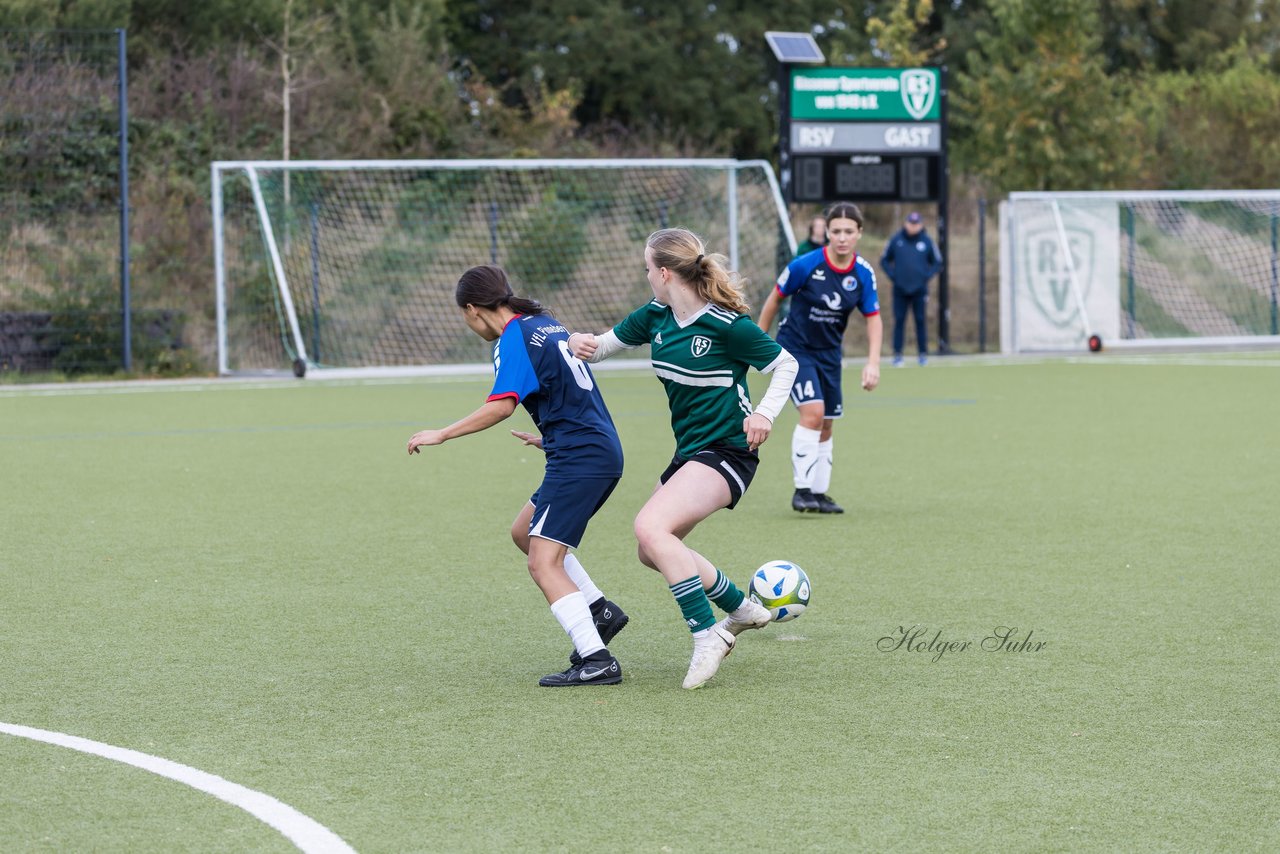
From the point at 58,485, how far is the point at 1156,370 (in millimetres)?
14860

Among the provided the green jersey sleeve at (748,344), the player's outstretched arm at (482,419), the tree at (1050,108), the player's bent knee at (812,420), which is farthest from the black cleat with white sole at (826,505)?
the tree at (1050,108)

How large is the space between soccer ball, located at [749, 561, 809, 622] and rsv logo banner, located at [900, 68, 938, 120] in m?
18.9

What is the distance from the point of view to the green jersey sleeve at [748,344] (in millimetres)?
5859

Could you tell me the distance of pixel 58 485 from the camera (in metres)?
11.5

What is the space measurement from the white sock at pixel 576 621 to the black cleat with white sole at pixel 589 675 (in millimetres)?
45

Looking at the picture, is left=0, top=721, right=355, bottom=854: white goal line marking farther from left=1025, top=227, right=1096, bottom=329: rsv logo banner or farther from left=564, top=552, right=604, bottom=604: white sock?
left=1025, top=227, right=1096, bottom=329: rsv logo banner

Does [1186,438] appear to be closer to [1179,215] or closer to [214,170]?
[214,170]

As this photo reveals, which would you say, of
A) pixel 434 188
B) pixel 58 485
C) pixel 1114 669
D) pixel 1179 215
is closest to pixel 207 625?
pixel 1114 669

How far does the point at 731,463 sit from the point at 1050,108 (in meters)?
28.2

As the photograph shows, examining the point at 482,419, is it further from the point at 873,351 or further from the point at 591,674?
the point at 873,351

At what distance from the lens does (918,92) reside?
24.3 metres

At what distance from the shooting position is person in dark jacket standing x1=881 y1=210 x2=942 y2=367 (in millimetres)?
23828

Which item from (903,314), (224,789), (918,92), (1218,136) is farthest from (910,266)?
(224,789)

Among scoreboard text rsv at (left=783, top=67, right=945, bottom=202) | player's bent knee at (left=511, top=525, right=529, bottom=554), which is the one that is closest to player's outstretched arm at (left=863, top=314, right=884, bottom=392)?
player's bent knee at (left=511, top=525, right=529, bottom=554)
